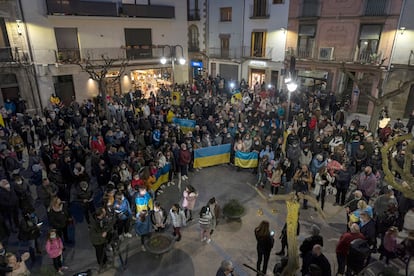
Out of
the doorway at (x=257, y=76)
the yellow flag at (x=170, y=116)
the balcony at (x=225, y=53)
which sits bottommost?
the yellow flag at (x=170, y=116)

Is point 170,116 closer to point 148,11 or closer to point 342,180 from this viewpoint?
point 342,180

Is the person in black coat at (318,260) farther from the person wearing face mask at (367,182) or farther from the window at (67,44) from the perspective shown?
the window at (67,44)

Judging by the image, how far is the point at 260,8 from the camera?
2473cm

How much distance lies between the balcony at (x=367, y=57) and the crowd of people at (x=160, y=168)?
6.30m

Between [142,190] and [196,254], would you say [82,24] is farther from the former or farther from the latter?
[196,254]

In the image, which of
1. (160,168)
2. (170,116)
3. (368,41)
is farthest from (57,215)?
(368,41)

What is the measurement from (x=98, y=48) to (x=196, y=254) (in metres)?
18.6

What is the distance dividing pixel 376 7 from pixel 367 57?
9.84 ft

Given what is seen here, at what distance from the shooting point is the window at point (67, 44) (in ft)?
66.7

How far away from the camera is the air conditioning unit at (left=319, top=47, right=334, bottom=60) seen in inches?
826

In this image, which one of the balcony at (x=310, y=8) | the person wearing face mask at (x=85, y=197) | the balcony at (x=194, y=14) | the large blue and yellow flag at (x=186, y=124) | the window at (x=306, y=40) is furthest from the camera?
the balcony at (x=194, y=14)

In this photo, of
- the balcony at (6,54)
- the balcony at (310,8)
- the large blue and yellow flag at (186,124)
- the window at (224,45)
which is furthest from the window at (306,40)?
the balcony at (6,54)

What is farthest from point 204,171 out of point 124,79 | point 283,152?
point 124,79

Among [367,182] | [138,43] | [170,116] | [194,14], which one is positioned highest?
[194,14]
